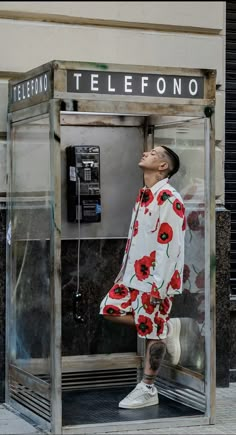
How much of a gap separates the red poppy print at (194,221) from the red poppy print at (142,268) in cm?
42

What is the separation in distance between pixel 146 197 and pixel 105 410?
153cm

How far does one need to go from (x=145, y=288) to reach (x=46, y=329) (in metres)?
0.81

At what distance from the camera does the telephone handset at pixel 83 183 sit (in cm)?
786

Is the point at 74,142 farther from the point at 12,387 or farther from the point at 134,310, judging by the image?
the point at 12,387

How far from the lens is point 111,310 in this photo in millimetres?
7605

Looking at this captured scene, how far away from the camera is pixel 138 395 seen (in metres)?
7.44

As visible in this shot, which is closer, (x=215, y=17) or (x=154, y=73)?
(x=154, y=73)

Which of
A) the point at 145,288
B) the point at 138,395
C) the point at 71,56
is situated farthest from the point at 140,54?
the point at 138,395

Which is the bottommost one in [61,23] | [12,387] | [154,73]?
[12,387]

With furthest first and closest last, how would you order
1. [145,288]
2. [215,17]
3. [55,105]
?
[215,17] < [145,288] < [55,105]

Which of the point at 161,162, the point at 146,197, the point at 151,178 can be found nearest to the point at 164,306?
the point at 146,197

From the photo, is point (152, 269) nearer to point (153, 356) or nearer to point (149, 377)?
point (153, 356)

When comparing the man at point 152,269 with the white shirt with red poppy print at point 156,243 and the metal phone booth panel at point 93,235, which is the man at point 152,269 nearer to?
the white shirt with red poppy print at point 156,243

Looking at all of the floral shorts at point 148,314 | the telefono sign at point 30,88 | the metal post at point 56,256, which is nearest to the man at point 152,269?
the floral shorts at point 148,314
